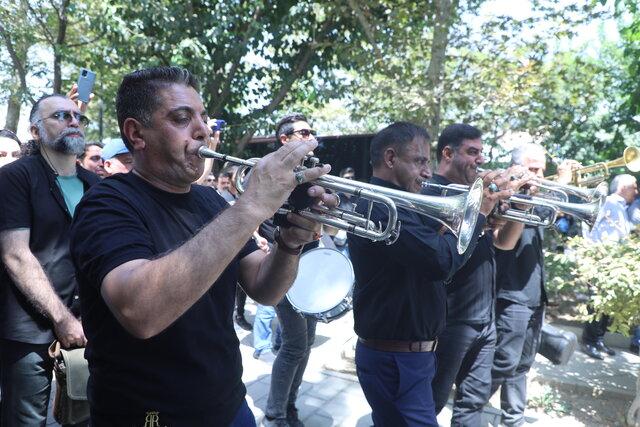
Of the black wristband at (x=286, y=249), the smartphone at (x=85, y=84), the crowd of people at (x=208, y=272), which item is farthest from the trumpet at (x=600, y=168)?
the smartphone at (x=85, y=84)

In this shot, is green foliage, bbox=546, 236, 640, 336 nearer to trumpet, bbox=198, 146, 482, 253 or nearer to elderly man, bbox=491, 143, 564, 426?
elderly man, bbox=491, 143, 564, 426

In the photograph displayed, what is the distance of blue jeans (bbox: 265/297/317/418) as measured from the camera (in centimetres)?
380

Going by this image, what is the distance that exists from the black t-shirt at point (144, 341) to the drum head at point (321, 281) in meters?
1.75

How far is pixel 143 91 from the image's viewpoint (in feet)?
5.71

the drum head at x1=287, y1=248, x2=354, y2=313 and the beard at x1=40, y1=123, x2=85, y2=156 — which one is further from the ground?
the beard at x1=40, y1=123, x2=85, y2=156

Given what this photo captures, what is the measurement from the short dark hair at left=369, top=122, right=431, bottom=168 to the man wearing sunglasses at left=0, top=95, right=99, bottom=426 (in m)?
1.81

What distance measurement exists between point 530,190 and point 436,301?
1688mm

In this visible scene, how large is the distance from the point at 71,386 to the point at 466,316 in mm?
2380

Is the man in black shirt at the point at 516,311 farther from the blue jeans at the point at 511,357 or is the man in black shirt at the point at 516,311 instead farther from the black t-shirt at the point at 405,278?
the black t-shirt at the point at 405,278

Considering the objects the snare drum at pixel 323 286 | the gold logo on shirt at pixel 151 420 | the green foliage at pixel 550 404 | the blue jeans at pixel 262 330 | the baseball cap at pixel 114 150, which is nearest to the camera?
the gold logo on shirt at pixel 151 420

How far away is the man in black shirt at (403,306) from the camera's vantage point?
2.59 m

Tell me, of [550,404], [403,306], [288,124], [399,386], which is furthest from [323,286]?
[550,404]

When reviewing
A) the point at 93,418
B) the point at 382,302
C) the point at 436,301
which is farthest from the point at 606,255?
the point at 93,418

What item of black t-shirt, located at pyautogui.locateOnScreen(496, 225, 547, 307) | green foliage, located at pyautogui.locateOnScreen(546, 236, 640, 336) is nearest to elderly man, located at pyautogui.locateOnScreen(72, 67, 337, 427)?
black t-shirt, located at pyautogui.locateOnScreen(496, 225, 547, 307)
